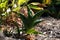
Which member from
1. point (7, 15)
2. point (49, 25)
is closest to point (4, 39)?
point (7, 15)

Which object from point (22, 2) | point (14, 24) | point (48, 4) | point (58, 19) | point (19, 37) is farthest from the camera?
point (48, 4)

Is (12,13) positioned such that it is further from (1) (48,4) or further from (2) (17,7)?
(1) (48,4)

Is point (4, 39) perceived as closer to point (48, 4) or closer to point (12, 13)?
point (12, 13)

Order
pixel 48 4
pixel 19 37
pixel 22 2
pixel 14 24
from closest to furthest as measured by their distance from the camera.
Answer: pixel 19 37
pixel 14 24
pixel 22 2
pixel 48 4

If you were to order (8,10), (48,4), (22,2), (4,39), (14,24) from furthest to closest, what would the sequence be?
(48,4) → (22,2) → (8,10) → (14,24) → (4,39)

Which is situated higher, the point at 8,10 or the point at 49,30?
the point at 8,10

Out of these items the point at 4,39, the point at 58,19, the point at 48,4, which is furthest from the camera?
the point at 48,4

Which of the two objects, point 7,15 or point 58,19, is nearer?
point 7,15

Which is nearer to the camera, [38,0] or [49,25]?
[49,25]

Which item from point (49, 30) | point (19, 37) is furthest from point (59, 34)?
point (19, 37)
